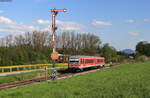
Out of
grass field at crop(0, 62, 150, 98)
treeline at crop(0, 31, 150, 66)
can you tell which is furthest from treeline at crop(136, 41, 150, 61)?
grass field at crop(0, 62, 150, 98)

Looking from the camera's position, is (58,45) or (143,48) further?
(143,48)

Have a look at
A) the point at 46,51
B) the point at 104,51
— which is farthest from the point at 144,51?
the point at 46,51

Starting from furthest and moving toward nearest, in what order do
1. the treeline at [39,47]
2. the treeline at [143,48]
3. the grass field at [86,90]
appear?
the treeline at [143,48] → the treeline at [39,47] → the grass field at [86,90]

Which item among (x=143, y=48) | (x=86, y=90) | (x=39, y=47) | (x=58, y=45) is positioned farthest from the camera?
(x=143, y=48)

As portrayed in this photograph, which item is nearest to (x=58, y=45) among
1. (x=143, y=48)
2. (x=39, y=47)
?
(x=39, y=47)

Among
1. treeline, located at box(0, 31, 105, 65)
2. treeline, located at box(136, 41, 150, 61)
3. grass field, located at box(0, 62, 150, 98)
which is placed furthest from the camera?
treeline, located at box(136, 41, 150, 61)

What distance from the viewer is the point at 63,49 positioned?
89.0m

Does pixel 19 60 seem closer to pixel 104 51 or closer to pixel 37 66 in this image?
pixel 37 66

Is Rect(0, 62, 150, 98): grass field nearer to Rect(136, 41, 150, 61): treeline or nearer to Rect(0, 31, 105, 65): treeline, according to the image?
Rect(0, 31, 105, 65): treeline

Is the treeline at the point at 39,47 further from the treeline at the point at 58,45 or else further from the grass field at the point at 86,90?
the grass field at the point at 86,90

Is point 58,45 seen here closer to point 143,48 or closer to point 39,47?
point 39,47

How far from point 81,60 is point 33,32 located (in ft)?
137

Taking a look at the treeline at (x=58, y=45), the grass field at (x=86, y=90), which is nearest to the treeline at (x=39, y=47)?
the treeline at (x=58, y=45)

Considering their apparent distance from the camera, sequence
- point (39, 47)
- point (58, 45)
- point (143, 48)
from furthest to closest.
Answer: point (143, 48) < point (58, 45) < point (39, 47)
